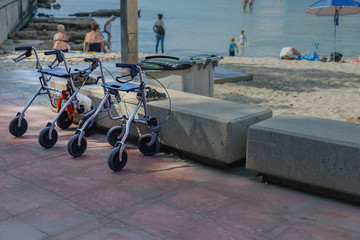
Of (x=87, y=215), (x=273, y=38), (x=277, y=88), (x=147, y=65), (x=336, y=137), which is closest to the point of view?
(x=87, y=215)

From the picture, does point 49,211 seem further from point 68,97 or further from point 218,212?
point 68,97

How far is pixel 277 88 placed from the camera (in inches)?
493

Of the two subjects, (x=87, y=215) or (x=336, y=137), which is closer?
(x=87, y=215)

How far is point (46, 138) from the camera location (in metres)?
6.32

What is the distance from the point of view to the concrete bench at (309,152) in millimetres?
4711


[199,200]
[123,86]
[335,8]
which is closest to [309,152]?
[199,200]

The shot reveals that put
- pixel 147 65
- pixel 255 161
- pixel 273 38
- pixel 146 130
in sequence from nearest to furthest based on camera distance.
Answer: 1. pixel 255 161
2. pixel 146 130
3. pixel 147 65
4. pixel 273 38

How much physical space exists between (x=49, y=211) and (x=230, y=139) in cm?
205

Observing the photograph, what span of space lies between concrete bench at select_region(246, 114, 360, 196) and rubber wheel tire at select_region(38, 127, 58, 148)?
2530 mm

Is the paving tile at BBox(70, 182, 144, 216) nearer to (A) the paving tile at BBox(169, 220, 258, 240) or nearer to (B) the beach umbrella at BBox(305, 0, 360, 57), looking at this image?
(A) the paving tile at BBox(169, 220, 258, 240)

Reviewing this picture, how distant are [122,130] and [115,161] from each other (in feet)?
2.45

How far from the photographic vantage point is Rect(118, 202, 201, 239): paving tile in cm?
423

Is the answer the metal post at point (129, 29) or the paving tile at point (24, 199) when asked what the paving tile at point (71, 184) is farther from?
the metal post at point (129, 29)

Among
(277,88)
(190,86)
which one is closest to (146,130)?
(190,86)
